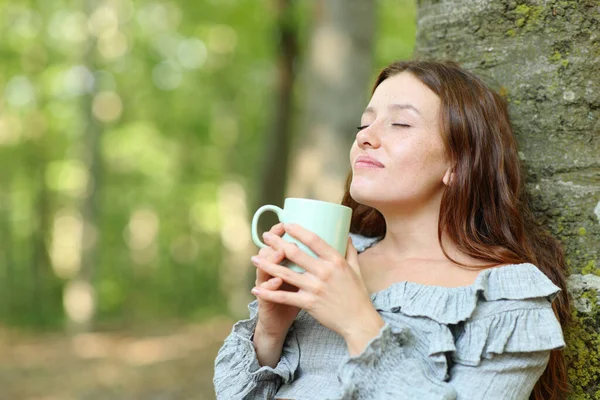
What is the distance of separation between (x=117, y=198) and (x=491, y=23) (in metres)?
19.1

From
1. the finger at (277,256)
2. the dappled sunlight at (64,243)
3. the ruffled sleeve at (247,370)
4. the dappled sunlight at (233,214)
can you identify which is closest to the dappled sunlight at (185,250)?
the dappled sunlight at (64,243)

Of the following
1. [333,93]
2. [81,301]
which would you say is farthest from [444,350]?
[81,301]

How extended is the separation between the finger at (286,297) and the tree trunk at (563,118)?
977mm

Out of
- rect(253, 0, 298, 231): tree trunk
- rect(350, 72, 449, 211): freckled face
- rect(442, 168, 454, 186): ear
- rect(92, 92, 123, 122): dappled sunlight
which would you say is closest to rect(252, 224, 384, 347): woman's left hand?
rect(350, 72, 449, 211): freckled face

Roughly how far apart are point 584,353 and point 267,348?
104 centimetres

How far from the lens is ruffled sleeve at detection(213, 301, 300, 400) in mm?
1992

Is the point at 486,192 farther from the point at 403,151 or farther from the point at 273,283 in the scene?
the point at 273,283

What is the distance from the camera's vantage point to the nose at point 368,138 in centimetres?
199

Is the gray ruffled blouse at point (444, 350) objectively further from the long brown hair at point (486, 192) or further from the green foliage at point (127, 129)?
the green foliage at point (127, 129)

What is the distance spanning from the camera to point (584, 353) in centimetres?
202

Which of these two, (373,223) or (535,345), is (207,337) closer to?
(373,223)

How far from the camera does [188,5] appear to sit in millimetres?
11344

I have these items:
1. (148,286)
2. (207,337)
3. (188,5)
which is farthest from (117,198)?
(207,337)

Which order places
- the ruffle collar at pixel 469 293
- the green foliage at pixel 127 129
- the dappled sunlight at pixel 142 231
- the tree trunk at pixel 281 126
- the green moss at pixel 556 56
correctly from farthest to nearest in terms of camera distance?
the dappled sunlight at pixel 142 231, the green foliage at pixel 127 129, the tree trunk at pixel 281 126, the green moss at pixel 556 56, the ruffle collar at pixel 469 293
